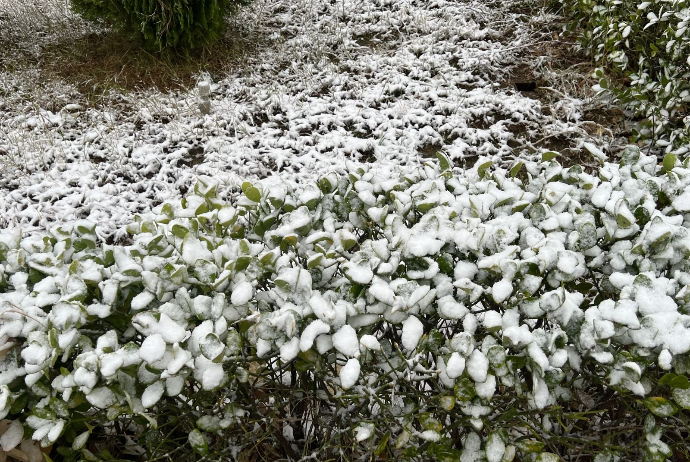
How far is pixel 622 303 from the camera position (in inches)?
47.0

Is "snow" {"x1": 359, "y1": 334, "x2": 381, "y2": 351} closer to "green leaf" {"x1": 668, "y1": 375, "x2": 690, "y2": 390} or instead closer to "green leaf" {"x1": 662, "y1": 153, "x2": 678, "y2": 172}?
"green leaf" {"x1": 668, "y1": 375, "x2": 690, "y2": 390}

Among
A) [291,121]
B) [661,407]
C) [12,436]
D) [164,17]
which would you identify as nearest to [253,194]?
[12,436]

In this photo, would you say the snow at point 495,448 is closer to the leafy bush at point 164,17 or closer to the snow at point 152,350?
the snow at point 152,350

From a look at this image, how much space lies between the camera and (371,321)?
1.25m

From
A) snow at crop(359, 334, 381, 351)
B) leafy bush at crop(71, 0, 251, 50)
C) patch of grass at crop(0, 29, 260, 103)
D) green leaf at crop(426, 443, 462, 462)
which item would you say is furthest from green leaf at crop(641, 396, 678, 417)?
leafy bush at crop(71, 0, 251, 50)

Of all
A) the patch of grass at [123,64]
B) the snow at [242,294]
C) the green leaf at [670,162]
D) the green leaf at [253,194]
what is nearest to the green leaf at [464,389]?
the snow at [242,294]

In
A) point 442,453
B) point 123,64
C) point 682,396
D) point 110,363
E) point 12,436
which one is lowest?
point 123,64

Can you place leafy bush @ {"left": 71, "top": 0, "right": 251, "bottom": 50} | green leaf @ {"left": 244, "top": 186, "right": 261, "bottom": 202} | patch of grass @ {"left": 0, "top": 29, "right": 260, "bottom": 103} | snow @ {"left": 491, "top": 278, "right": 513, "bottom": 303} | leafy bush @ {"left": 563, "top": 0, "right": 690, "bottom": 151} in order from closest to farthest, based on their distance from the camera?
snow @ {"left": 491, "top": 278, "right": 513, "bottom": 303} < green leaf @ {"left": 244, "top": 186, "right": 261, "bottom": 202} < leafy bush @ {"left": 563, "top": 0, "right": 690, "bottom": 151} < leafy bush @ {"left": 71, "top": 0, "right": 251, "bottom": 50} < patch of grass @ {"left": 0, "top": 29, "right": 260, "bottom": 103}

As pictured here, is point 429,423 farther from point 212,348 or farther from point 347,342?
point 212,348

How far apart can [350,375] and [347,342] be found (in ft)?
0.24

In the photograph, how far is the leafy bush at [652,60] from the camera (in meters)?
2.84

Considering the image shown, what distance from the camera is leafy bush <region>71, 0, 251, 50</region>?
3.64 meters

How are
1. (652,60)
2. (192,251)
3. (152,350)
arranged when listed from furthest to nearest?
(652,60), (192,251), (152,350)

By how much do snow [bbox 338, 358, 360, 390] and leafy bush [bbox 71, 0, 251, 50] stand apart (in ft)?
10.7
